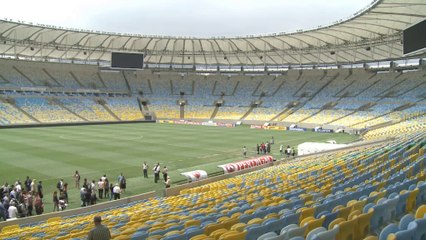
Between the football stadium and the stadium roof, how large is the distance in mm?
349

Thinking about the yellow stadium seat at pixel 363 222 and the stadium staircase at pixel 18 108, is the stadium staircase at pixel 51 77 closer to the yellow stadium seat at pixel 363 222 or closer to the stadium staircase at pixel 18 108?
the stadium staircase at pixel 18 108

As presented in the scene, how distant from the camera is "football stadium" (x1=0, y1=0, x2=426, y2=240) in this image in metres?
7.18

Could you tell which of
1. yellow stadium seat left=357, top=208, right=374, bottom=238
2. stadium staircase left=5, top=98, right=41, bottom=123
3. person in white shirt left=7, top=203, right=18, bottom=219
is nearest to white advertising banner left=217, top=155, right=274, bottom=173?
person in white shirt left=7, top=203, right=18, bottom=219

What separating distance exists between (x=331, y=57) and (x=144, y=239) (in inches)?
2681

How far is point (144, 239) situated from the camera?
19.8 ft

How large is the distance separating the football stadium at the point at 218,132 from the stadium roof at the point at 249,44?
349 mm

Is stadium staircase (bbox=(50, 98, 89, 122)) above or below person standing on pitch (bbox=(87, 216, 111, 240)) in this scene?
above

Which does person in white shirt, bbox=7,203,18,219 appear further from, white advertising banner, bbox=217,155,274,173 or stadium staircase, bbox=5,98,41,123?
stadium staircase, bbox=5,98,41,123

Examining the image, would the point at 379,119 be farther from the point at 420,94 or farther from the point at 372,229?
the point at 372,229

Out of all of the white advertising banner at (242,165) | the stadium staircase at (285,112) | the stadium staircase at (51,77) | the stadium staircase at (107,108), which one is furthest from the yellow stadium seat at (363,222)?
the stadium staircase at (51,77)

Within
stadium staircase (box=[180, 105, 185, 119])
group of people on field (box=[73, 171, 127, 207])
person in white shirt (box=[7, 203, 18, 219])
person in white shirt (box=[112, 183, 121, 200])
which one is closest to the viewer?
person in white shirt (box=[7, 203, 18, 219])

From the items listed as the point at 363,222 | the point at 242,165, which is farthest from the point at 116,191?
the point at 363,222

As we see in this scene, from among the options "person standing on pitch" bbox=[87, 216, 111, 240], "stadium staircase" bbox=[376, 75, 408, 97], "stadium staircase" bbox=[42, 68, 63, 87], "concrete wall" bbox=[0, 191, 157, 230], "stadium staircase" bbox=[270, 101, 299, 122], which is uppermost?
"stadium staircase" bbox=[42, 68, 63, 87]

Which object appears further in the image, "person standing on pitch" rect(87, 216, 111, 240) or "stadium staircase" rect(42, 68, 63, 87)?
"stadium staircase" rect(42, 68, 63, 87)
